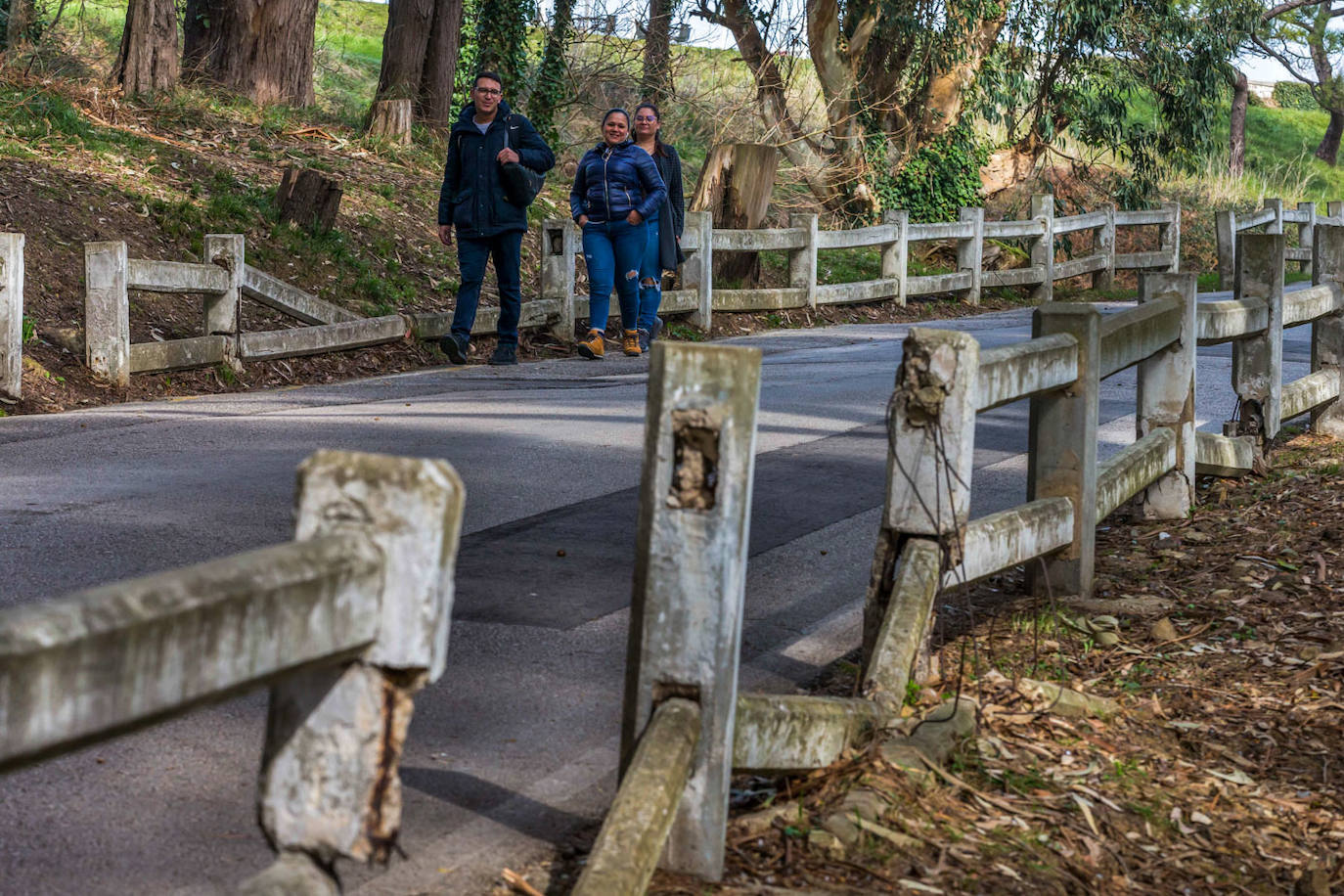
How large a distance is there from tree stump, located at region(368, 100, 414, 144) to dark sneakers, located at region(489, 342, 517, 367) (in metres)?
8.08

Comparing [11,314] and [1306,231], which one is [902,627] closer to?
[11,314]

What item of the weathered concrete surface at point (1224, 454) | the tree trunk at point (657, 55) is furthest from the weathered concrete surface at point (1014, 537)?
the tree trunk at point (657, 55)

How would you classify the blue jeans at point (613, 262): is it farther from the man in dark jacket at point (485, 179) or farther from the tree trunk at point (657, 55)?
the tree trunk at point (657, 55)

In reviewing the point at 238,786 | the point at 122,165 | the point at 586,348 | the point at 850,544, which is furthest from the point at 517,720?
the point at 122,165

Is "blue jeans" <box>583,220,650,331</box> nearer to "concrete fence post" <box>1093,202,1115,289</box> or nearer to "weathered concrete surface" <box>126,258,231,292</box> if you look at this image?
"weathered concrete surface" <box>126,258,231,292</box>

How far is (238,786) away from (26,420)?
6983 mm

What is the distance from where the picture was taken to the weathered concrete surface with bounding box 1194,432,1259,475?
7.96m

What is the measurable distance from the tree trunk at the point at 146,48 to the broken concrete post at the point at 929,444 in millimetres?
16606

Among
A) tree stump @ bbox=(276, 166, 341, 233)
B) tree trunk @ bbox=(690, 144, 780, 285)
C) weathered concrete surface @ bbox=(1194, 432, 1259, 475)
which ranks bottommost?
weathered concrete surface @ bbox=(1194, 432, 1259, 475)

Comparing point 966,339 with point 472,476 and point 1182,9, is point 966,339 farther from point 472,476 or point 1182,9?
point 1182,9

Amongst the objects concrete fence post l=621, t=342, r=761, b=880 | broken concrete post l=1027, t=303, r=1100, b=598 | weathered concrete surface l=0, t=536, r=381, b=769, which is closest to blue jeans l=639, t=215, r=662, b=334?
broken concrete post l=1027, t=303, r=1100, b=598

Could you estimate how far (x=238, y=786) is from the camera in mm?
3832

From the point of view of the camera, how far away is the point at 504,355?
1426cm

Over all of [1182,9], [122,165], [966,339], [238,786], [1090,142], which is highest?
[1182,9]
